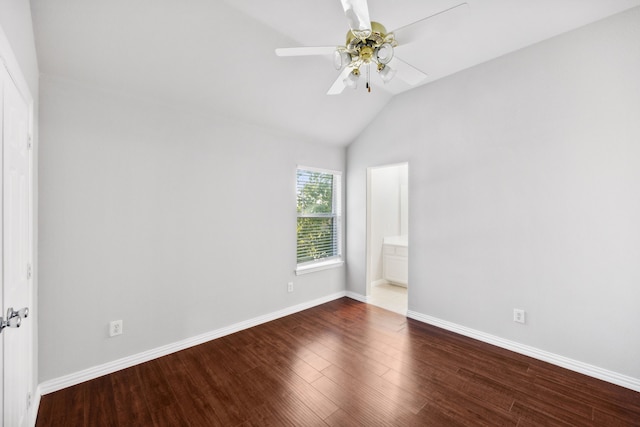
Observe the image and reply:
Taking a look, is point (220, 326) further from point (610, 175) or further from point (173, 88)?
point (610, 175)

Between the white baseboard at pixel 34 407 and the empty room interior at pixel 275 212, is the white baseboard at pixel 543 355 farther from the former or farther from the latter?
the white baseboard at pixel 34 407

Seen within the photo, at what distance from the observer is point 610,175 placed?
2.22 metres

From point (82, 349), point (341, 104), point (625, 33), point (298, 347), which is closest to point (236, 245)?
point (298, 347)

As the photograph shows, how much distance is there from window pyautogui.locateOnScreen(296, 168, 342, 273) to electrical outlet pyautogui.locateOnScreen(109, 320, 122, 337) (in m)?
1.99

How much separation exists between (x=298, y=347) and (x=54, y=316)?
80.6 inches

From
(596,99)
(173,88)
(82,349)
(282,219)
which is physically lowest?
(82,349)

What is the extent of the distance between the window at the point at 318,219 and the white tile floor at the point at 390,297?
0.82 meters

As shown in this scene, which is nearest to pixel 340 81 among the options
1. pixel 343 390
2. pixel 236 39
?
pixel 236 39

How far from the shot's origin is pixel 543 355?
2.55 meters

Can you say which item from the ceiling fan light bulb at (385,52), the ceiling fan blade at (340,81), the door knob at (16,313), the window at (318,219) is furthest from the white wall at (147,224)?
the ceiling fan light bulb at (385,52)

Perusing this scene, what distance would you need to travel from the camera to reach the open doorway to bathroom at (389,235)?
15.4 ft

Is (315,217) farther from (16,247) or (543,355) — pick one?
(16,247)

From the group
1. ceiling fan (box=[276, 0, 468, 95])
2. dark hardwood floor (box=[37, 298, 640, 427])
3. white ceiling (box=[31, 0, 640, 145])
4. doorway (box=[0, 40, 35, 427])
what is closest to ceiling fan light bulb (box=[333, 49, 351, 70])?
ceiling fan (box=[276, 0, 468, 95])

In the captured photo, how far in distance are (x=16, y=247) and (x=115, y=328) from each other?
124 cm
